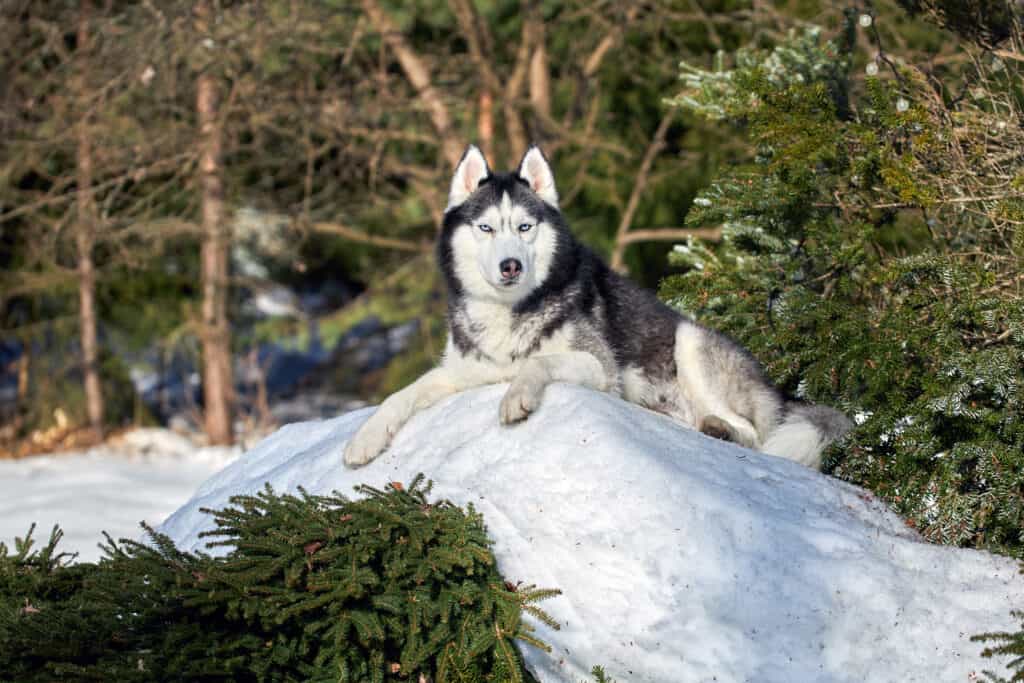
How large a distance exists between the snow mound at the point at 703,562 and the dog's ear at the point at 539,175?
1.21m

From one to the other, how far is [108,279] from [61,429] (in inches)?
75.8

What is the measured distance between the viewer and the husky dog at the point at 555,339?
15.4 ft

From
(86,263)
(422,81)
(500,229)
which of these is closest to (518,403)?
(500,229)

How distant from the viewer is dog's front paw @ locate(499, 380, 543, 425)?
4.23 m

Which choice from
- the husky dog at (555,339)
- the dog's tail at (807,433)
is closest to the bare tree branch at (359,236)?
the husky dog at (555,339)

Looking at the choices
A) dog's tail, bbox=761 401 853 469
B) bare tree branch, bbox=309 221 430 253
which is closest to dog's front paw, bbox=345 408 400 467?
dog's tail, bbox=761 401 853 469

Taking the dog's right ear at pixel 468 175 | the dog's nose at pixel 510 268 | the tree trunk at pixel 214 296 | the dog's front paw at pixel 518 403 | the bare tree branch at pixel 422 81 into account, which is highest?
the dog's right ear at pixel 468 175

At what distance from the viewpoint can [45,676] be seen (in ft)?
11.2

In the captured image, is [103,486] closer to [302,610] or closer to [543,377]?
[543,377]

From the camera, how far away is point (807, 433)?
4.79 meters

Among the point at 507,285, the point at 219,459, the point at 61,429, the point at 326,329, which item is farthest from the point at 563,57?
the point at 507,285

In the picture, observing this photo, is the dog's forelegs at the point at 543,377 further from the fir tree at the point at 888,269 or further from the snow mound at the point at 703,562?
the fir tree at the point at 888,269

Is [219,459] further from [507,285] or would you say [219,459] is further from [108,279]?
[507,285]

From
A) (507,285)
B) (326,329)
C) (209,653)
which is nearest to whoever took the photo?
(209,653)
